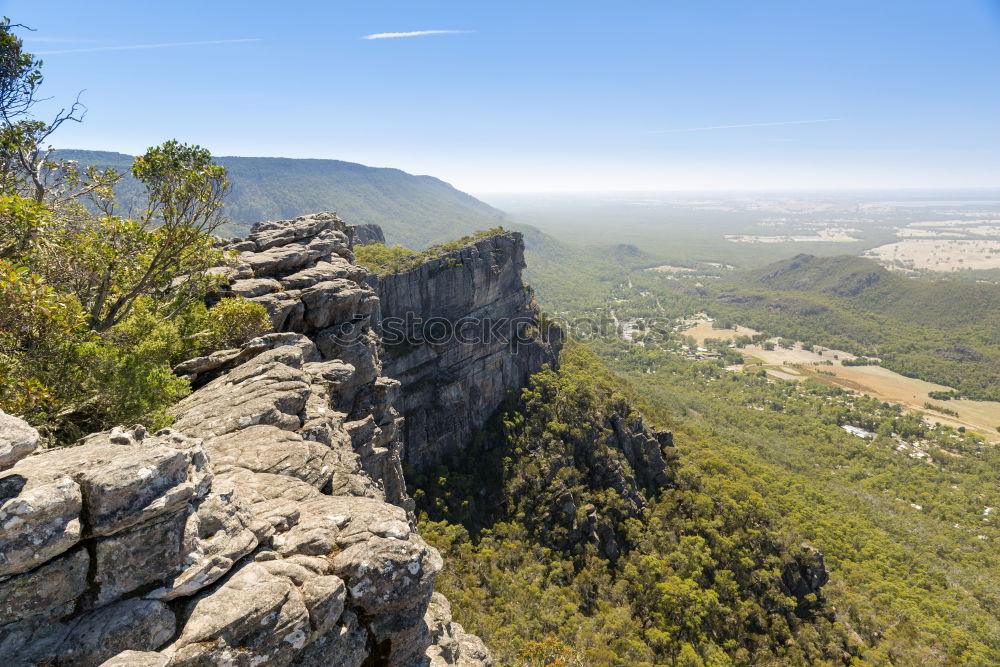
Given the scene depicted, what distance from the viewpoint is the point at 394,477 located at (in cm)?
3059

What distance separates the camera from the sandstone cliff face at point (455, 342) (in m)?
56.1

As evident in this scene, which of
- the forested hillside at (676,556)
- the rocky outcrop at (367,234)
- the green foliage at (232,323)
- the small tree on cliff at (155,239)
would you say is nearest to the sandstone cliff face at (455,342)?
the forested hillside at (676,556)

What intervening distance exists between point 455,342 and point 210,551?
164ft

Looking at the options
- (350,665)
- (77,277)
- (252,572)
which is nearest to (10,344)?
(77,277)

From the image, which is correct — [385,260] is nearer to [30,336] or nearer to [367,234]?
[367,234]

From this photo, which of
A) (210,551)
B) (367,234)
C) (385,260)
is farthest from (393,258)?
(210,551)

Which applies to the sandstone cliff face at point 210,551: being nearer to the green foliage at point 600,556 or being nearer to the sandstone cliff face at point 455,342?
the green foliage at point 600,556

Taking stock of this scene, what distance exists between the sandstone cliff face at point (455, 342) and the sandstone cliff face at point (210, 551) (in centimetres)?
3715

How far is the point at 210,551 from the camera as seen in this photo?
10641 mm

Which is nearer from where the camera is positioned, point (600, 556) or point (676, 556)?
point (676, 556)

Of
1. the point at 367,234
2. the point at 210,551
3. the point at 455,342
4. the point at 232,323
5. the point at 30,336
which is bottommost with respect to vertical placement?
the point at 455,342

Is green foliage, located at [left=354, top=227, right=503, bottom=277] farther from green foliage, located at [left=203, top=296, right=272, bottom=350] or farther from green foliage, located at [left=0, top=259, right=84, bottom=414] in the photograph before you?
green foliage, located at [left=0, top=259, right=84, bottom=414]

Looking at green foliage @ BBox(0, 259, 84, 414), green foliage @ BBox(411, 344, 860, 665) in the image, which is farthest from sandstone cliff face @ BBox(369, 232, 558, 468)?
green foliage @ BBox(0, 259, 84, 414)

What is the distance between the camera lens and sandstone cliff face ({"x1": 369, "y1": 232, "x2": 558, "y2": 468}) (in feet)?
184
